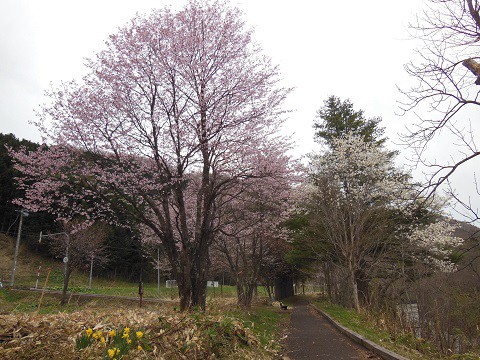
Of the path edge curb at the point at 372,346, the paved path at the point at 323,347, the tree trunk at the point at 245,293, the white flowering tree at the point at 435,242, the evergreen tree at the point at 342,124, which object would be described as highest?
the evergreen tree at the point at 342,124

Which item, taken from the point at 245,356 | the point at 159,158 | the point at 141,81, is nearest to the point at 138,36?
the point at 141,81

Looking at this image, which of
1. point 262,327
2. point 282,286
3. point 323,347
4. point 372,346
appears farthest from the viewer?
point 282,286

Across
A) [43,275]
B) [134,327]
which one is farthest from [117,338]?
[43,275]

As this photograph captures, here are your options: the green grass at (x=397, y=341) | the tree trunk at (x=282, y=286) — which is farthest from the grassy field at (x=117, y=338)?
the tree trunk at (x=282, y=286)

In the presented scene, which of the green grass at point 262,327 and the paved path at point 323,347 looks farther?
the green grass at point 262,327

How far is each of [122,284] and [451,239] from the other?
119 ft

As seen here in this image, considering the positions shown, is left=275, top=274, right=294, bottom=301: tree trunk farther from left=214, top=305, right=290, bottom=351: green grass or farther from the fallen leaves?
the fallen leaves

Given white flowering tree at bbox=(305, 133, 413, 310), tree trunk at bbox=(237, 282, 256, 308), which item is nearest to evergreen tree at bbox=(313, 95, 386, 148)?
white flowering tree at bbox=(305, 133, 413, 310)

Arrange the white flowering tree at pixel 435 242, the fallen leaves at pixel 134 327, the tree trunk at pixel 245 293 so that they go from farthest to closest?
the white flowering tree at pixel 435 242 → the tree trunk at pixel 245 293 → the fallen leaves at pixel 134 327

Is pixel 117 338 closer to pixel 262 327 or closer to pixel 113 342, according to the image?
pixel 113 342

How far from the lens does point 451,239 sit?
17.7m

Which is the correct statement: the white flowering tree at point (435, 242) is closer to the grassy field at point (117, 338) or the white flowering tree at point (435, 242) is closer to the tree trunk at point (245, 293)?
the tree trunk at point (245, 293)

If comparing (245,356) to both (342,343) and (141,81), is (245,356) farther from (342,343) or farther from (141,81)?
(141,81)

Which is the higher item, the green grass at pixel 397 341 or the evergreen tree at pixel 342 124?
the evergreen tree at pixel 342 124
